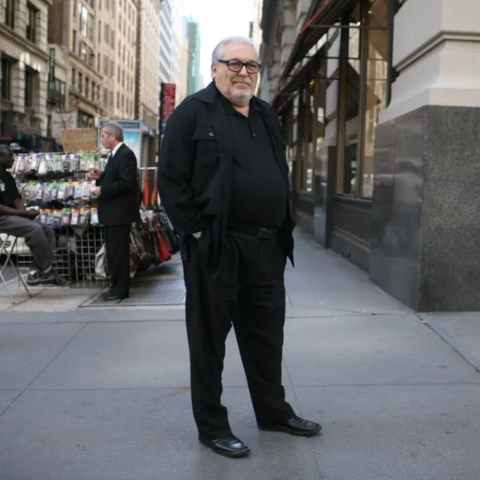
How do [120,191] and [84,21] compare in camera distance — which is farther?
[84,21]

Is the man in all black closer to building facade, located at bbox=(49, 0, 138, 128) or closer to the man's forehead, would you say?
the man's forehead

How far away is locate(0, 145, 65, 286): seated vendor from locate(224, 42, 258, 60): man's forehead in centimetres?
471

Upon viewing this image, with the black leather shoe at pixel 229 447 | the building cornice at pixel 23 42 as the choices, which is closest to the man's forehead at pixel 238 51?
the black leather shoe at pixel 229 447

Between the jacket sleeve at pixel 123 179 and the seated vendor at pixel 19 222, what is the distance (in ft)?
3.20

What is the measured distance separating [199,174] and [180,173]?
9 centimetres

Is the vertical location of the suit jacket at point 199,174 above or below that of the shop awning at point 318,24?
below

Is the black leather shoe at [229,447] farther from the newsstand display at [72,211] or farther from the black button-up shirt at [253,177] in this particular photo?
the newsstand display at [72,211]

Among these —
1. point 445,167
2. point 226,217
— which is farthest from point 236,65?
point 445,167

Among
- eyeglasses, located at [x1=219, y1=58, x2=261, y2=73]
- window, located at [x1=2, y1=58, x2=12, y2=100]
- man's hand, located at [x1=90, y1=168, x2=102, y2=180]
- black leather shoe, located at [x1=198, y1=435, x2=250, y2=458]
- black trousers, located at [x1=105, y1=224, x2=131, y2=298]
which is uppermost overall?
window, located at [x1=2, y1=58, x2=12, y2=100]

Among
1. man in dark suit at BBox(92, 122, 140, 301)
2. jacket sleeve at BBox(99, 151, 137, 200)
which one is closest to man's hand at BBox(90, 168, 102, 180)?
man in dark suit at BBox(92, 122, 140, 301)

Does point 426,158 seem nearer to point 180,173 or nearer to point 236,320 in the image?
point 236,320

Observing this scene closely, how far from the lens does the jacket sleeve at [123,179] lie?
22.3 ft

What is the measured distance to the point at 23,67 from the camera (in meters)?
38.7

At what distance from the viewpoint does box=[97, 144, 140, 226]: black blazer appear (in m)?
6.80
